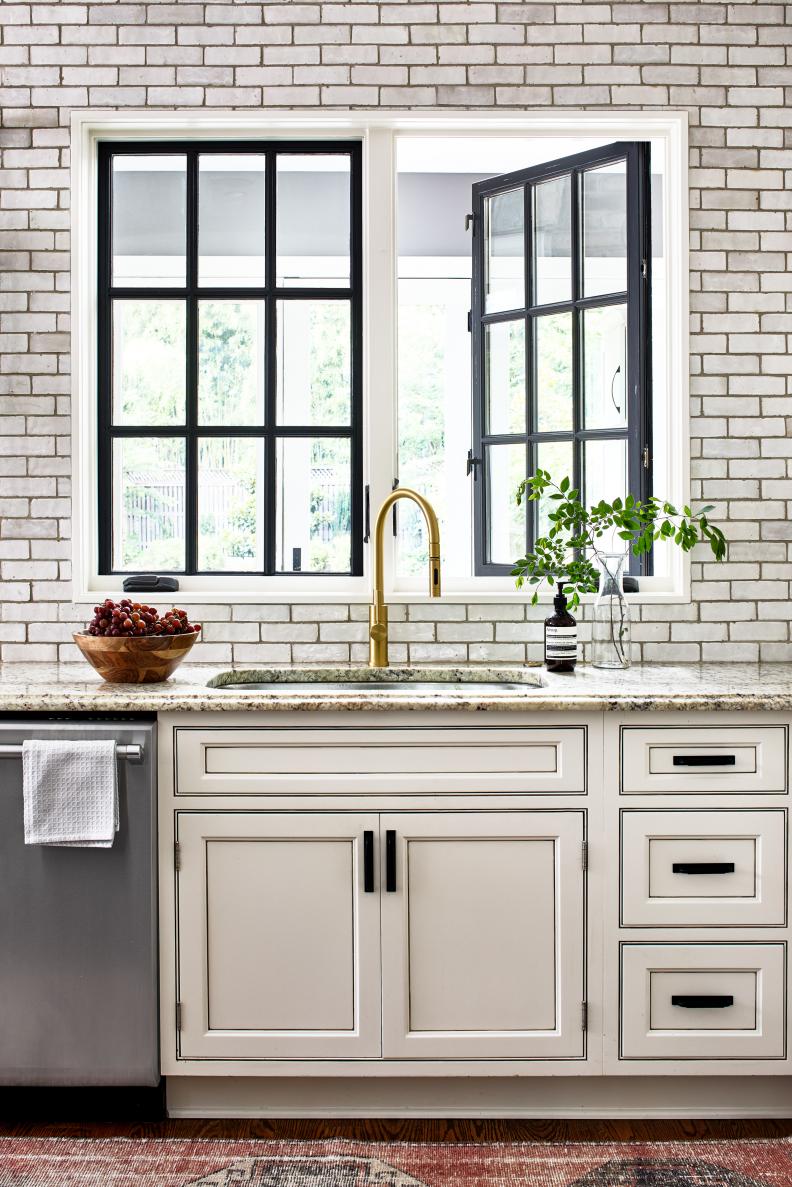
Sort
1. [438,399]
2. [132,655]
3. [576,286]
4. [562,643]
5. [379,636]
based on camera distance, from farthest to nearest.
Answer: [438,399] → [576,286] → [379,636] → [562,643] → [132,655]

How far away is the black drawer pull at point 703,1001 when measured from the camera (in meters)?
2.13

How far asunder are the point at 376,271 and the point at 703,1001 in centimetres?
213

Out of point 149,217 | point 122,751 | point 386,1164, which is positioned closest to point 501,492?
point 149,217

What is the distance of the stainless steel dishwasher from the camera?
2115mm

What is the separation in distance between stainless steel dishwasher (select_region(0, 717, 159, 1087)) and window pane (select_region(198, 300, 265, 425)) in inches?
46.6

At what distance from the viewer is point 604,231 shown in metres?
2.86

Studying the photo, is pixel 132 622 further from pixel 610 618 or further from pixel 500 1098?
pixel 500 1098

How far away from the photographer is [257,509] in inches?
116

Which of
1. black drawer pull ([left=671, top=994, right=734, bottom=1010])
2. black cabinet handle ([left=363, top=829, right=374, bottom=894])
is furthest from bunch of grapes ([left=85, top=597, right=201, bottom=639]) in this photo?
black drawer pull ([left=671, top=994, right=734, bottom=1010])

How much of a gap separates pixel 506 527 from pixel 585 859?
4.17 ft

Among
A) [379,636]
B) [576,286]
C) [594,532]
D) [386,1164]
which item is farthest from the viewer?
[576,286]


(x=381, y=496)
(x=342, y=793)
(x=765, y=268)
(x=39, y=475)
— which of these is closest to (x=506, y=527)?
(x=381, y=496)

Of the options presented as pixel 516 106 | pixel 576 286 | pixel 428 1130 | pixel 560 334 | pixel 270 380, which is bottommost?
pixel 428 1130

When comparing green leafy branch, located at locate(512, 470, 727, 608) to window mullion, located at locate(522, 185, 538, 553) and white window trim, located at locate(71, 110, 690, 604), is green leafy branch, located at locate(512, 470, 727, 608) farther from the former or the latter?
window mullion, located at locate(522, 185, 538, 553)
